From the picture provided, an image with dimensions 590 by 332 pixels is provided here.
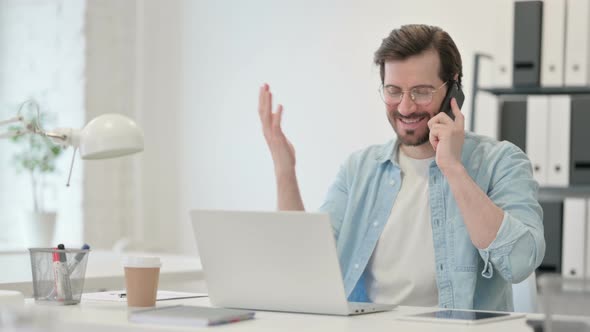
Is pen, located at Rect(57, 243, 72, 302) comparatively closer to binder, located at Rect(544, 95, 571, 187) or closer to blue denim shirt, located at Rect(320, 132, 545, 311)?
blue denim shirt, located at Rect(320, 132, 545, 311)

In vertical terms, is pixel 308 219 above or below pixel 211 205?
above

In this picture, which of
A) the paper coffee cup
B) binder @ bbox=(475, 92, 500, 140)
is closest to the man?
the paper coffee cup

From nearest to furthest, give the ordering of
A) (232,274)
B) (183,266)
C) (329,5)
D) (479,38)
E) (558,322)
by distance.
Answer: (558,322) < (232,274) < (183,266) < (479,38) < (329,5)

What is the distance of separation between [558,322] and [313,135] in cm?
321

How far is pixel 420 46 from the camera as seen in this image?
6.95ft

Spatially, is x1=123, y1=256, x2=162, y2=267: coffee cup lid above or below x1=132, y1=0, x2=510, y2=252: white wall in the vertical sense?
below

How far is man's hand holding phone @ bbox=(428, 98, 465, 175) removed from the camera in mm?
1879

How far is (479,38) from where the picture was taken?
3.89 m

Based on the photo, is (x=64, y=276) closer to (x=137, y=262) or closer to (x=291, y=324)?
(x=137, y=262)

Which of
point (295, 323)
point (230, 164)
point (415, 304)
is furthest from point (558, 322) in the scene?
point (230, 164)

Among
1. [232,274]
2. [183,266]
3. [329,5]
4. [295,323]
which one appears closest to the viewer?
[295,323]

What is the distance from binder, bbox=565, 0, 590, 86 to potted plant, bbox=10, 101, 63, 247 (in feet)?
6.92

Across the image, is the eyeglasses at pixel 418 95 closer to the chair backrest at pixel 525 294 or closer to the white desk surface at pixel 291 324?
the chair backrest at pixel 525 294

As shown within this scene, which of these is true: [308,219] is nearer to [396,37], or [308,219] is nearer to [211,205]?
[396,37]
